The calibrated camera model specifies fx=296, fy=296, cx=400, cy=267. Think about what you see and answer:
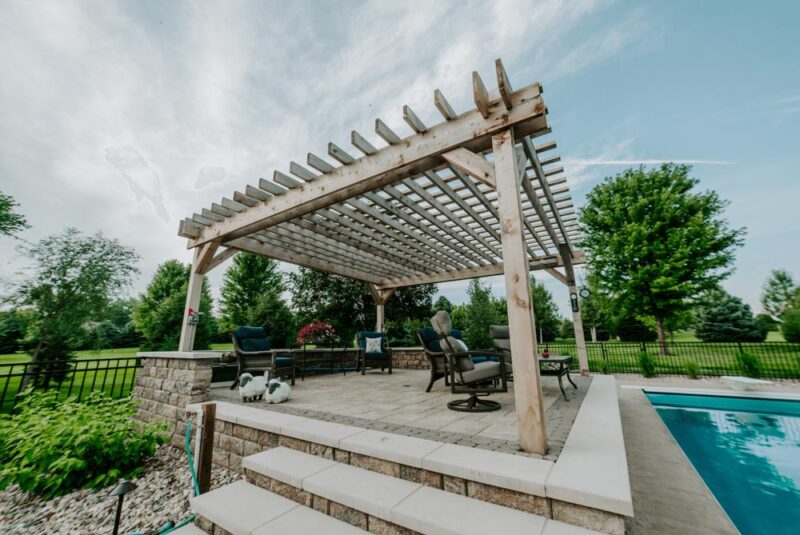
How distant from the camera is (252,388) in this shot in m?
3.61

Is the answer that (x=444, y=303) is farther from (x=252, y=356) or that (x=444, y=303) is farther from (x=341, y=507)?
(x=341, y=507)

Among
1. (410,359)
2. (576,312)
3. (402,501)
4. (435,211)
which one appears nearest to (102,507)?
(402,501)

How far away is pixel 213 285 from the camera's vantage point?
24.6m

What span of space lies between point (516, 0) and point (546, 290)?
927 inches

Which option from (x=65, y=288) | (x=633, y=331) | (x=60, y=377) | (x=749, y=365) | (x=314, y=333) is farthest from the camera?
(x=633, y=331)

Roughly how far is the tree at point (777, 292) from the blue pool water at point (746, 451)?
27.4 meters

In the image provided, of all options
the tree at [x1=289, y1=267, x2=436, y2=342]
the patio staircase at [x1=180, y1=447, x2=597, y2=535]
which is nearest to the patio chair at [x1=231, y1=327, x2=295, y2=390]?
the patio staircase at [x1=180, y1=447, x2=597, y2=535]

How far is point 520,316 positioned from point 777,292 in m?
35.2

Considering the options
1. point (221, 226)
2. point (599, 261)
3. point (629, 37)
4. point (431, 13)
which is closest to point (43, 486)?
point (221, 226)

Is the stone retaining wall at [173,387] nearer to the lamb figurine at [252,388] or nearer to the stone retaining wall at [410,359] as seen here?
the lamb figurine at [252,388]

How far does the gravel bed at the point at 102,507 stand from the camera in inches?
89.7

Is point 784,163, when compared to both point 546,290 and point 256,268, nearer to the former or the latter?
point 546,290

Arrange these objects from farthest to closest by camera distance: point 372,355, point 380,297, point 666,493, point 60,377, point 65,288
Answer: point 380,297, point 65,288, point 372,355, point 60,377, point 666,493

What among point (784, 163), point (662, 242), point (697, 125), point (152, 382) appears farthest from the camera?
point (662, 242)
